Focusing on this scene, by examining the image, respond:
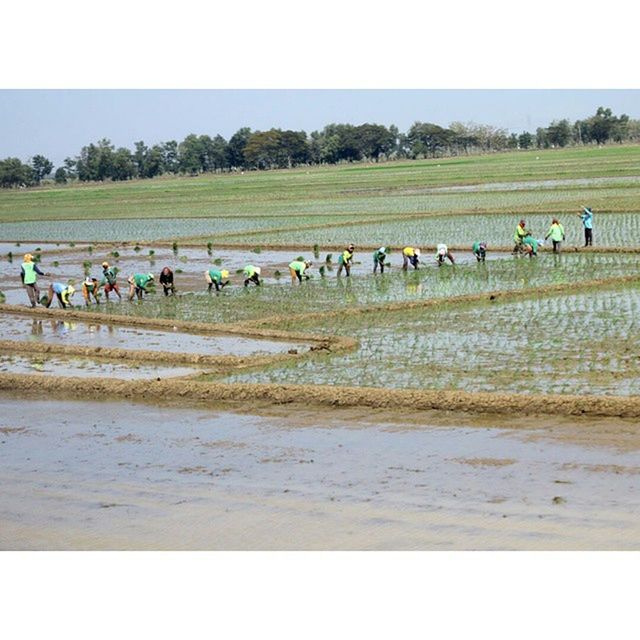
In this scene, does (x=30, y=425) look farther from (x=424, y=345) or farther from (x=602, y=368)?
(x=602, y=368)

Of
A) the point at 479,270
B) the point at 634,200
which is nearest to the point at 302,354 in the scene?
the point at 479,270

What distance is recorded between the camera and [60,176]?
332 feet

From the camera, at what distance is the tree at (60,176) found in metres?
101

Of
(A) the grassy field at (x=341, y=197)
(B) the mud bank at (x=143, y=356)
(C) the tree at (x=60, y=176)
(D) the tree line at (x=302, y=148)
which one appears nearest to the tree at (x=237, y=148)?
(D) the tree line at (x=302, y=148)

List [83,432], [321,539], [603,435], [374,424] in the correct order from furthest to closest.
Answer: [83,432] → [374,424] → [603,435] → [321,539]

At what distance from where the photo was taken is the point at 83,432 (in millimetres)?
10648

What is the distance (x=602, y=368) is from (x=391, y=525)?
4.96m

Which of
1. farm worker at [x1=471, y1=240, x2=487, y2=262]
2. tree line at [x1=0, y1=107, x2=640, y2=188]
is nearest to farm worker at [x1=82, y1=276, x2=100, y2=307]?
farm worker at [x1=471, y1=240, x2=487, y2=262]

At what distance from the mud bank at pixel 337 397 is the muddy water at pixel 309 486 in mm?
426

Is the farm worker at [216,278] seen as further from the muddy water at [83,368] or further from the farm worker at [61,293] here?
the muddy water at [83,368]

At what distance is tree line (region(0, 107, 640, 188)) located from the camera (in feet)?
328

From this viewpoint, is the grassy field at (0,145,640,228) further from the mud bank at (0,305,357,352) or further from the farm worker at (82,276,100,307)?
the mud bank at (0,305,357,352)

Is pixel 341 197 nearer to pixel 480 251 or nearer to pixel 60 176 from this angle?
pixel 480 251

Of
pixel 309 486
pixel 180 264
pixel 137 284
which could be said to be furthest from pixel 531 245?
pixel 309 486
